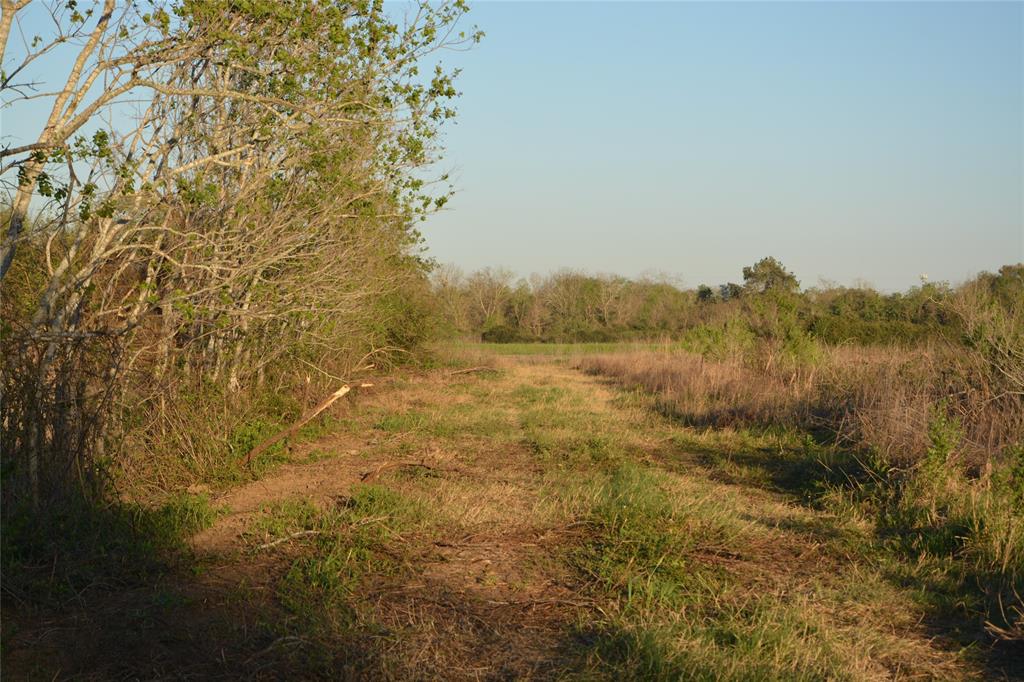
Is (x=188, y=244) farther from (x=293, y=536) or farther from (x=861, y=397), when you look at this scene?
(x=861, y=397)

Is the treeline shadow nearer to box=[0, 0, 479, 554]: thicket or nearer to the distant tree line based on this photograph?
box=[0, 0, 479, 554]: thicket

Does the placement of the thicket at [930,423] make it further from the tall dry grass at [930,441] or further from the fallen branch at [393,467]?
the fallen branch at [393,467]

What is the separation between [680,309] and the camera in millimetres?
59094

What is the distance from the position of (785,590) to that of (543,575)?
157cm

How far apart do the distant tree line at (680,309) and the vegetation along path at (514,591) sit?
19.8ft

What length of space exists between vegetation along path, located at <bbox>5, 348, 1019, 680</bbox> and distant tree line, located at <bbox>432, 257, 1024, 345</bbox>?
6.04 meters

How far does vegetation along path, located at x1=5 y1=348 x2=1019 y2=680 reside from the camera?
4242 mm

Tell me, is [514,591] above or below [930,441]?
below

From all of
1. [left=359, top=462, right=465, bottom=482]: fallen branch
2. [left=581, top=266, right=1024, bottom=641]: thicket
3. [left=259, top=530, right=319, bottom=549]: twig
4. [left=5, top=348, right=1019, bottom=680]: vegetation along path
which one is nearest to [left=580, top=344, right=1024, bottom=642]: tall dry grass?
[left=581, top=266, right=1024, bottom=641]: thicket

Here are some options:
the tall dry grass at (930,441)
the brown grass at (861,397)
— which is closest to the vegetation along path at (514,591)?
the tall dry grass at (930,441)

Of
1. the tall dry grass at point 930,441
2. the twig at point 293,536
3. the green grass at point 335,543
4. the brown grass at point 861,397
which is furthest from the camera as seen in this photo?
the brown grass at point 861,397

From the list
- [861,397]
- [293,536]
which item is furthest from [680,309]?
[293,536]

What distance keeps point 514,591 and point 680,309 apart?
5507 centimetres

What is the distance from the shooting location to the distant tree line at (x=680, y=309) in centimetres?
1952
